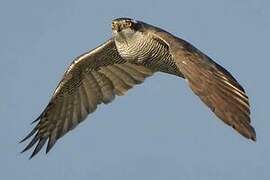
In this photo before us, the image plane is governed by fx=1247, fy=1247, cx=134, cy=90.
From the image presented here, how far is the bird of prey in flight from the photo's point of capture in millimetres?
19547

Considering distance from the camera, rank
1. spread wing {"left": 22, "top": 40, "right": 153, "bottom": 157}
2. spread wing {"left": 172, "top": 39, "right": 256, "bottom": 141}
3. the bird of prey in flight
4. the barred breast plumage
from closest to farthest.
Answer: spread wing {"left": 172, "top": 39, "right": 256, "bottom": 141} < the bird of prey in flight < the barred breast plumage < spread wing {"left": 22, "top": 40, "right": 153, "bottom": 157}

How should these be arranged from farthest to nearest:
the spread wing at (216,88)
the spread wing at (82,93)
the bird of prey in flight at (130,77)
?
the spread wing at (82,93), the bird of prey in flight at (130,77), the spread wing at (216,88)

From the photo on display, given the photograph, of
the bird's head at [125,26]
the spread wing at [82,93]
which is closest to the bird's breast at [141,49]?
the bird's head at [125,26]

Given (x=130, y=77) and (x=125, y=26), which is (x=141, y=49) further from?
(x=130, y=77)

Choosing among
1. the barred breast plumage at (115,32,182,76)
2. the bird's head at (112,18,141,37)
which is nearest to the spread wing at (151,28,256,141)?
the barred breast plumage at (115,32,182,76)

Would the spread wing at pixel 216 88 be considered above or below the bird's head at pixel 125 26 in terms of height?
below

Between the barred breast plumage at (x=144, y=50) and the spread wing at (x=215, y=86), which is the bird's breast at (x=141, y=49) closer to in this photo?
the barred breast plumage at (x=144, y=50)

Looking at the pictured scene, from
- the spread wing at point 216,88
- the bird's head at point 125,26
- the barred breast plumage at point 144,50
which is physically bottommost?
the spread wing at point 216,88

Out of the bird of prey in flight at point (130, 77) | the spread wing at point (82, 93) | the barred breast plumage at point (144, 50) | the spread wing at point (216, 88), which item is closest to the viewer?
the spread wing at point (216, 88)

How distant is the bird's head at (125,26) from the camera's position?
22.5m

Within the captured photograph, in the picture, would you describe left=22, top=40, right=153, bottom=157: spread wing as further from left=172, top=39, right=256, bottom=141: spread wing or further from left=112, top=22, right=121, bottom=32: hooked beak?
left=172, top=39, right=256, bottom=141: spread wing

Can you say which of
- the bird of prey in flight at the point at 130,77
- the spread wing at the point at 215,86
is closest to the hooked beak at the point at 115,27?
the bird of prey in flight at the point at 130,77

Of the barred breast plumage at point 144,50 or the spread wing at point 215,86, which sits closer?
the spread wing at point 215,86

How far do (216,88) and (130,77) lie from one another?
18.7ft
